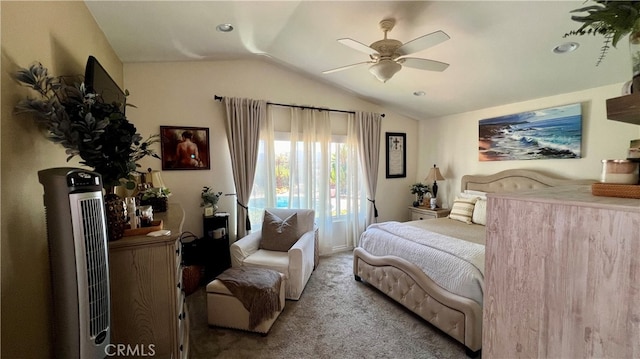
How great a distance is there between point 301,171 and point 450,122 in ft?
8.82

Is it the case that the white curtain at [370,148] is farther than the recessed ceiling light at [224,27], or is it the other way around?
the white curtain at [370,148]

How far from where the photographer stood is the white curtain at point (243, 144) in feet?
11.8

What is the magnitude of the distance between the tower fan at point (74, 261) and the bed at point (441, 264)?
226 cm

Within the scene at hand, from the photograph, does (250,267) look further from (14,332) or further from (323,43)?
(323,43)

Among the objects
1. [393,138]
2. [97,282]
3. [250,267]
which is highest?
[393,138]

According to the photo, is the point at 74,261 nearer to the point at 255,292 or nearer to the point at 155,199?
the point at 255,292

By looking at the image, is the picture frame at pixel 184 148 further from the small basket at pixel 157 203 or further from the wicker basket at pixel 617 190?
the wicker basket at pixel 617 190

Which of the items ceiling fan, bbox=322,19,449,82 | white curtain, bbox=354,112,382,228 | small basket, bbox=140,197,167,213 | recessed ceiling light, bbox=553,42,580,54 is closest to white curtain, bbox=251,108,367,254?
white curtain, bbox=354,112,382,228

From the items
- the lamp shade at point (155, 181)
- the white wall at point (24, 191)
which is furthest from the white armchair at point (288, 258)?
the white wall at point (24, 191)

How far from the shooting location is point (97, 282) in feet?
3.39

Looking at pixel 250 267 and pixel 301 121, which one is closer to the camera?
pixel 250 267

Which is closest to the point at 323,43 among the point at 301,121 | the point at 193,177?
the point at 301,121

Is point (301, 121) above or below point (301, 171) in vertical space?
above

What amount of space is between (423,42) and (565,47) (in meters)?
1.48
